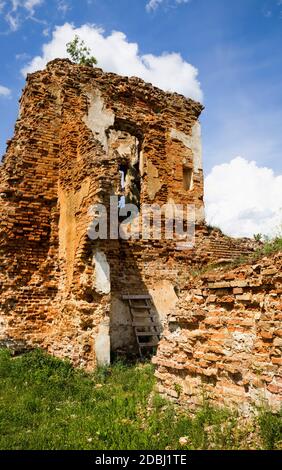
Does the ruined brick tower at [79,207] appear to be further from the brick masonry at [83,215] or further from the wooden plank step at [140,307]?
the wooden plank step at [140,307]

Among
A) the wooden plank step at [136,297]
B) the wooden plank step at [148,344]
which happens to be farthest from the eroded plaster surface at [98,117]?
the wooden plank step at [148,344]

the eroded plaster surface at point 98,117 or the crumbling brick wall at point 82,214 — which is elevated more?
the eroded plaster surface at point 98,117

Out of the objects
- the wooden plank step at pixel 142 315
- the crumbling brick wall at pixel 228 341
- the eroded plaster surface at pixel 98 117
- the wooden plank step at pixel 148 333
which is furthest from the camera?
the eroded plaster surface at pixel 98 117

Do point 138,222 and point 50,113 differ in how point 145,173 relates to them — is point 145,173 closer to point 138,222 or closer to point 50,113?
point 138,222

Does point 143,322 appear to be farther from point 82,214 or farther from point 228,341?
point 228,341

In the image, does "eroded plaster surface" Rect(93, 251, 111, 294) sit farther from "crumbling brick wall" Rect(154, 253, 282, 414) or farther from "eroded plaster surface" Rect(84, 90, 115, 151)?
"eroded plaster surface" Rect(84, 90, 115, 151)

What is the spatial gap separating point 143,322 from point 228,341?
4.07m

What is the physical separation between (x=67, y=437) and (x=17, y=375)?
250 cm

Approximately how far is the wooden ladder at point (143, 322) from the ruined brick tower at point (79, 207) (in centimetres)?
15

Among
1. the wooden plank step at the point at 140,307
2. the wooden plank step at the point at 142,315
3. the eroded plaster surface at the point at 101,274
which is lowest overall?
the wooden plank step at the point at 142,315

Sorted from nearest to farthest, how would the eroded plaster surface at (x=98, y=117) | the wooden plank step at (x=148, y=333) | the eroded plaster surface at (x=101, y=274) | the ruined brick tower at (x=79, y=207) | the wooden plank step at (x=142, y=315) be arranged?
the eroded plaster surface at (x=101, y=274) → the ruined brick tower at (x=79, y=207) → the wooden plank step at (x=148, y=333) → the wooden plank step at (x=142, y=315) → the eroded plaster surface at (x=98, y=117)

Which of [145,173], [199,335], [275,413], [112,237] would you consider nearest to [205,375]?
[199,335]

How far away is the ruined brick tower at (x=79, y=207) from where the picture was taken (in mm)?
7891

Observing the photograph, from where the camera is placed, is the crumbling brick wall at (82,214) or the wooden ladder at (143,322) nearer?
the crumbling brick wall at (82,214)
